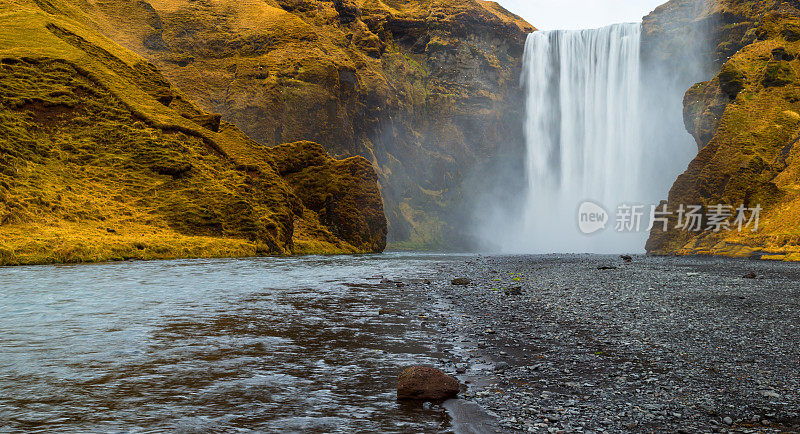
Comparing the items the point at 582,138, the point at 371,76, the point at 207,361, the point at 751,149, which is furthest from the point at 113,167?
the point at 582,138

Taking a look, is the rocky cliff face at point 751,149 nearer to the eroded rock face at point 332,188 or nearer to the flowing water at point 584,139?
the flowing water at point 584,139

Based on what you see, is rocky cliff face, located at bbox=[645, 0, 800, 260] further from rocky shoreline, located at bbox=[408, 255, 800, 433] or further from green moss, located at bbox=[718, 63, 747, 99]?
rocky shoreline, located at bbox=[408, 255, 800, 433]

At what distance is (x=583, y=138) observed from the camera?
332 feet

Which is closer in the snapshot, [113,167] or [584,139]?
[113,167]

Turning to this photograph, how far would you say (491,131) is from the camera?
409ft

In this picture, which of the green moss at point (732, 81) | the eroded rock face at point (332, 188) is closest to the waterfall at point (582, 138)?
the green moss at point (732, 81)

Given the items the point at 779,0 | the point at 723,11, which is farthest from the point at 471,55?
the point at 779,0

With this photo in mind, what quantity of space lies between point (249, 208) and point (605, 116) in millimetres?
75725

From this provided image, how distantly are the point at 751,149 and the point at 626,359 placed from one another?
6233 centimetres

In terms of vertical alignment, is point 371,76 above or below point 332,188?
above

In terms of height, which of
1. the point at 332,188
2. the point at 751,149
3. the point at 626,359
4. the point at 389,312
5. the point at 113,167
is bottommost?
the point at 389,312

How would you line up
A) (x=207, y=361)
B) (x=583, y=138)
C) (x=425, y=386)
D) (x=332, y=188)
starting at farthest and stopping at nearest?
(x=583, y=138) → (x=332, y=188) → (x=207, y=361) → (x=425, y=386)

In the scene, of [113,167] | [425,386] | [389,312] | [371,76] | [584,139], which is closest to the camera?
[425,386]

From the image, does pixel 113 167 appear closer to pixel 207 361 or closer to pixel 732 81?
pixel 207 361
